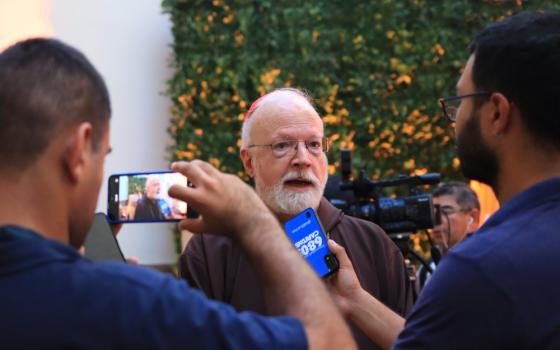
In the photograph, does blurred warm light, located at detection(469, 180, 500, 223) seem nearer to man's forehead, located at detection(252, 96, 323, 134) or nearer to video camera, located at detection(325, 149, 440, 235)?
video camera, located at detection(325, 149, 440, 235)

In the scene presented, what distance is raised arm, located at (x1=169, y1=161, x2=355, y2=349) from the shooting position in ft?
5.00

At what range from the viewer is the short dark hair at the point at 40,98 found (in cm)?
148

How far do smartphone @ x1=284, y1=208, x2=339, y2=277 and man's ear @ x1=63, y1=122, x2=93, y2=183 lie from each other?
47.8 inches

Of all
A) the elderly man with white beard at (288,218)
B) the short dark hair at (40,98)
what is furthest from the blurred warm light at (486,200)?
the short dark hair at (40,98)

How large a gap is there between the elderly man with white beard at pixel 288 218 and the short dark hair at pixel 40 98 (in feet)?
4.77

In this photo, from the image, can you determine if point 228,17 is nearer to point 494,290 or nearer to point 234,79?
point 234,79

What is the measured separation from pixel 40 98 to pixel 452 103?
1250 mm

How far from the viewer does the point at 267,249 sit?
1.59 m

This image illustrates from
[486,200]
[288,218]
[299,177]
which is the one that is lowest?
[486,200]

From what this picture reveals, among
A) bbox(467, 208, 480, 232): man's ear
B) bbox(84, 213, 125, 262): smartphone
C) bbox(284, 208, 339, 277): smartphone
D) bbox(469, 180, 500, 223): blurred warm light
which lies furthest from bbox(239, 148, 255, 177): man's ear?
bbox(469, 180, 500, 223): blurred warm light

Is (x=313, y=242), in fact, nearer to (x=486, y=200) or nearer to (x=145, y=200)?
(x=145, y=200)

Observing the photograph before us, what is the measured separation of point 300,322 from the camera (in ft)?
4.92

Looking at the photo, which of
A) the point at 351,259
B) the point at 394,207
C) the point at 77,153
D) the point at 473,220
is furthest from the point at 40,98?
the point at 473,220

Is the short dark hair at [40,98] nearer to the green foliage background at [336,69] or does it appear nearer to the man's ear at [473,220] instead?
the man's ear at [473,220]
